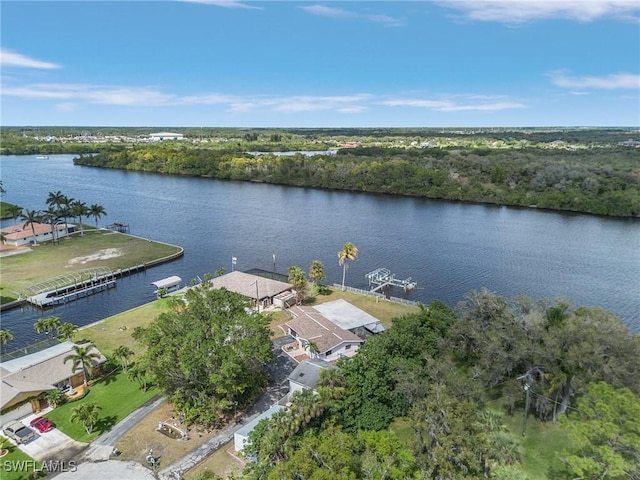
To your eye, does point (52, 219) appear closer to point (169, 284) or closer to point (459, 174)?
point (169, 284)

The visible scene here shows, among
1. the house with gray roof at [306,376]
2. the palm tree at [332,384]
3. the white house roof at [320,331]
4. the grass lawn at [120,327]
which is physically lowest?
the grass lawn at [120,327]

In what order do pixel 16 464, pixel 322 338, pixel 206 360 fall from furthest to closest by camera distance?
pixel 322 338
pixel 206 360
pixel 16 464

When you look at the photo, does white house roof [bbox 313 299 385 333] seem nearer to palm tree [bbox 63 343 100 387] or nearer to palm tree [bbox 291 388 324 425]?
palm tree [bbox 291 388 324 425]

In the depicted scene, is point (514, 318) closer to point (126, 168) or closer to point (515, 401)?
point (515, 401)

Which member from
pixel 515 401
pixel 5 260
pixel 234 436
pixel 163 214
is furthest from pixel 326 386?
pixel 163 214

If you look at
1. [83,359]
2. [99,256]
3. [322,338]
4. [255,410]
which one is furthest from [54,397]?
[99,256]

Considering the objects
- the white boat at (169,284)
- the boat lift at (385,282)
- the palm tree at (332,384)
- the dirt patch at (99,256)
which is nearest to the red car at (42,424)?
the palm tree at (332,384)

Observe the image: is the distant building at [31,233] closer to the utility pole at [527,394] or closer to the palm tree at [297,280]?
the palm tree at [297,280]
